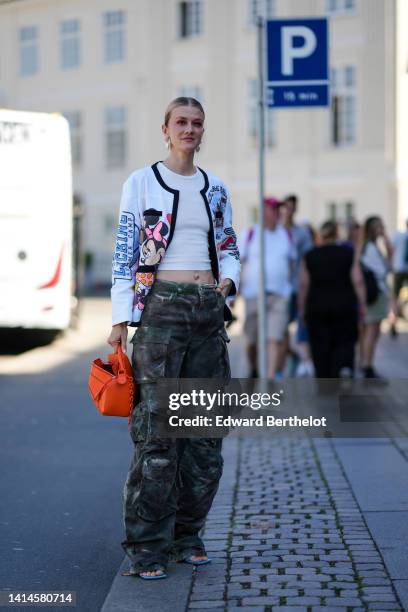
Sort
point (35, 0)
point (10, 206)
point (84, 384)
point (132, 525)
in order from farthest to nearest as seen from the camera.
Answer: point (35, 0) < point (10, 206) < point (84, 384) < point (132, 525)

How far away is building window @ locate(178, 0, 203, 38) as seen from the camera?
42.2 metres

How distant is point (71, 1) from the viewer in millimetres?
45375

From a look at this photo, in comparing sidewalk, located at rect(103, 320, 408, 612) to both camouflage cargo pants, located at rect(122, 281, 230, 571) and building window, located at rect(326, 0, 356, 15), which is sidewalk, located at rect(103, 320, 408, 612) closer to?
camouflage cargo pants, located at rect(122, 281, 230, 571)

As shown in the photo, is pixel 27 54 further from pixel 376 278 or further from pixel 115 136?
pixel 376 278

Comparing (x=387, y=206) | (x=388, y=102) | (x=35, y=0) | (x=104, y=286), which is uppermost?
(x=35, y=0)

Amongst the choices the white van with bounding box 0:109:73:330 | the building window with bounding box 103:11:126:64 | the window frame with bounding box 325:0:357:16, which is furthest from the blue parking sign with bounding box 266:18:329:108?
the building window with bounding box 103:11:126:64

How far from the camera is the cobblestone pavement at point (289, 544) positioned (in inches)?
194

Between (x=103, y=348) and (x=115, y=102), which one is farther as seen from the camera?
(x=115, y=102)

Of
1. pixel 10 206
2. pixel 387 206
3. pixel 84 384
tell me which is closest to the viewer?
pixel 84 384

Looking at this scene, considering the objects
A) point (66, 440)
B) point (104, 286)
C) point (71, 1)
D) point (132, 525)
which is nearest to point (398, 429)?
point (66, 440)

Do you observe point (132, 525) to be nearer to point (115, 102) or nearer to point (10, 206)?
point (10, 206)

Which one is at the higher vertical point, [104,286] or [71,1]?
[71,1]

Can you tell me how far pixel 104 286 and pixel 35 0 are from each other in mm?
9421

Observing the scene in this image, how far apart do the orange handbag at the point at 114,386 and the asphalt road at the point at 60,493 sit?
73 cm
